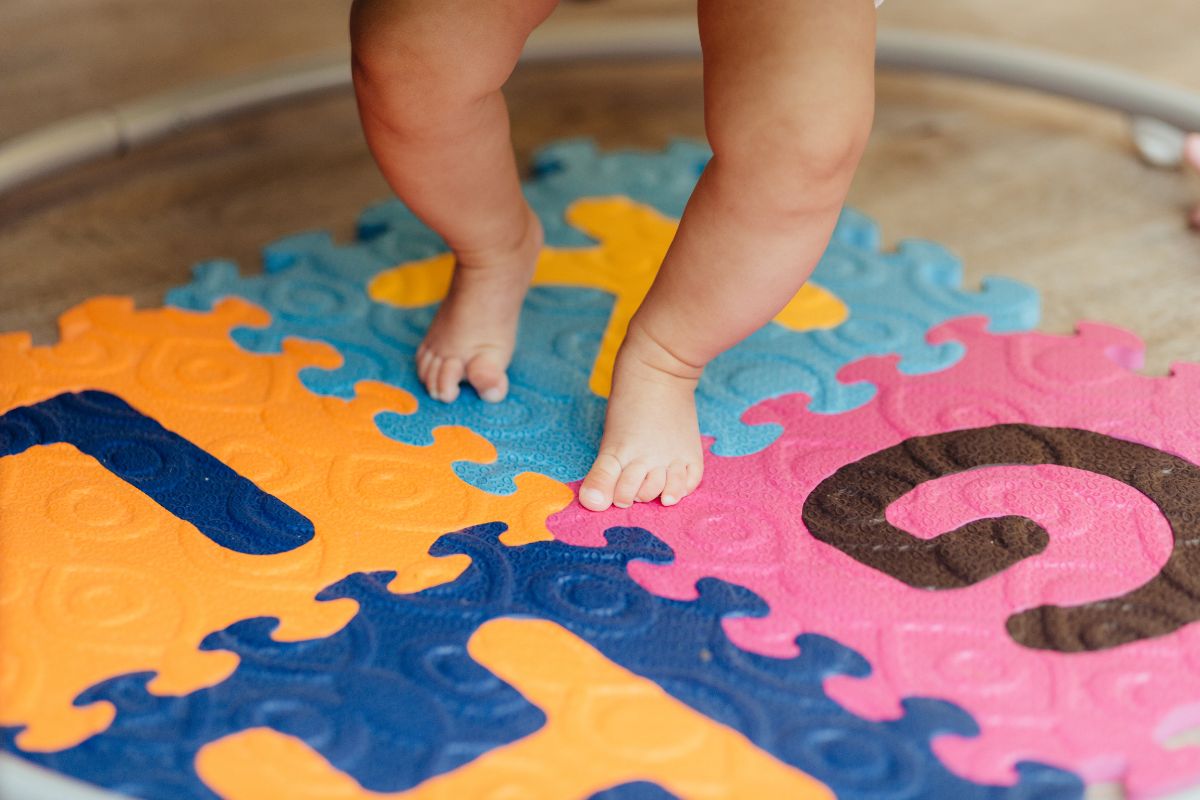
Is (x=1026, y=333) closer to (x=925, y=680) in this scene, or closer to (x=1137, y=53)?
(x=925, y=680)

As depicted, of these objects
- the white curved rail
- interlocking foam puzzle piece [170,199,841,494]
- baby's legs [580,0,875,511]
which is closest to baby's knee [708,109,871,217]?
baby's legs [580,0,875,511]

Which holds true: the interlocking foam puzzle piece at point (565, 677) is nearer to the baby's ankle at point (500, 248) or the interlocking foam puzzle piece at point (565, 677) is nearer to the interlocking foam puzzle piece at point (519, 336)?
the interlocking foam puzzle piece at point (519, 336)

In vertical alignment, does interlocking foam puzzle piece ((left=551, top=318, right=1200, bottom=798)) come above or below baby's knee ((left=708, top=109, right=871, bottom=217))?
below

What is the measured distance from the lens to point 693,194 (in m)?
0.73

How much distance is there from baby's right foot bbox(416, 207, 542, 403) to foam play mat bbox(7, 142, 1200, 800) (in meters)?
0.02

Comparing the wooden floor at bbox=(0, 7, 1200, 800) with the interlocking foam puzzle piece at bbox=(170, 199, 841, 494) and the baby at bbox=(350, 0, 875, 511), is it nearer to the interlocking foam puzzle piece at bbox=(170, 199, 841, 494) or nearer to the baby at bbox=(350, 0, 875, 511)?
the interlocking foam puzzle piece at bbox=(170, 199, 841, 494)

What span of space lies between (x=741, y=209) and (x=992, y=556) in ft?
0.80

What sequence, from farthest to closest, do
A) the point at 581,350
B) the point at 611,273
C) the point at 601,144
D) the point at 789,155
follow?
the point at 601,144 → the point at 611,273 → the point at 581,350 → the point at 789,155

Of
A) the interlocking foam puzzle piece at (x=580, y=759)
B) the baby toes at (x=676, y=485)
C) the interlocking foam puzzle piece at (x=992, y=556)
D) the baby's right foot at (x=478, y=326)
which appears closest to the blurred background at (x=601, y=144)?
the interlocking foam puzzle piece at (x=992, y=556)

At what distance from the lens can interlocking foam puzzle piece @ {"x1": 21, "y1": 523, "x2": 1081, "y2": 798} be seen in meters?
0.59

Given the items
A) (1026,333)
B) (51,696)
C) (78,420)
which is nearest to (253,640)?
(51,696)

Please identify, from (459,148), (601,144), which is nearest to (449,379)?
(459,148)

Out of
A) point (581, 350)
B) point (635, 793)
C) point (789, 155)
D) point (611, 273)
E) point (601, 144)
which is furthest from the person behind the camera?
point (601, 144)

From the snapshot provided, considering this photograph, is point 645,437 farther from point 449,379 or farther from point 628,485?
point 449,379
